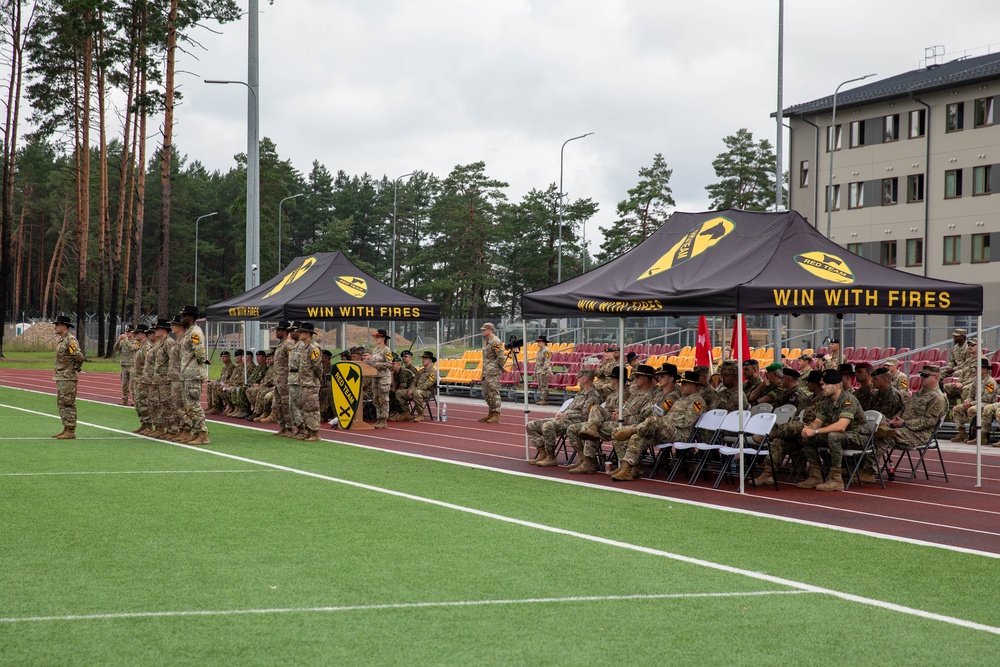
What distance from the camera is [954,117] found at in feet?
141

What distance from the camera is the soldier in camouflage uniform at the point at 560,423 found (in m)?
13.5

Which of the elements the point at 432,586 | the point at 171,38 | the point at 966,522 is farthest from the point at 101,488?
the point at 171,38

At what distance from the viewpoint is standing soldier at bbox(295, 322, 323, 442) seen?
16.3 m

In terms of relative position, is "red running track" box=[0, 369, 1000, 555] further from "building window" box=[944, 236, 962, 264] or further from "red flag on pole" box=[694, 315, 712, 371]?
→ "building window" box=[944, 236, 962, 264]

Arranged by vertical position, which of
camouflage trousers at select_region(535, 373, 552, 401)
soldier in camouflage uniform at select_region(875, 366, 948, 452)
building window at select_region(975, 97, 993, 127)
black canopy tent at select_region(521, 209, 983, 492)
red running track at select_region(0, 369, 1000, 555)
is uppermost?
building window at select_region(975, 97, 993, 127)

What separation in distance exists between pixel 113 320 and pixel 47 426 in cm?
2904

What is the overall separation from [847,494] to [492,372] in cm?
1053

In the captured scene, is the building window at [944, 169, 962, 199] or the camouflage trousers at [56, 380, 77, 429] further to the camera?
the building window at [944, 169, 962, 199]

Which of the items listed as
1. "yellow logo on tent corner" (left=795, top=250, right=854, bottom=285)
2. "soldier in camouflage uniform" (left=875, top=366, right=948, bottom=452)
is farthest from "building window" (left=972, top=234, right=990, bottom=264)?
"yellow logo on tent corner" (left=795, top=250, right=854, bottom=285)

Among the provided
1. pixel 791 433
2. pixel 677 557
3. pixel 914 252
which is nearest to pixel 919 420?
pixel 791 433

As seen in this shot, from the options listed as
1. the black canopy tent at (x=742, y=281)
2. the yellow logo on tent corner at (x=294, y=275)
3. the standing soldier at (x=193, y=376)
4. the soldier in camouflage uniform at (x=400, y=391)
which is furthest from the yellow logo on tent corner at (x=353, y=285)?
the black canopy tent at (x=742, y=281)

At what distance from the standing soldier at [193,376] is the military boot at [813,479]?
356 inches

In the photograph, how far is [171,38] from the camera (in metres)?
32.2

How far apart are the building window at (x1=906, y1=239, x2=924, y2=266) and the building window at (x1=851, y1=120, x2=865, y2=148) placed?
211 inches
